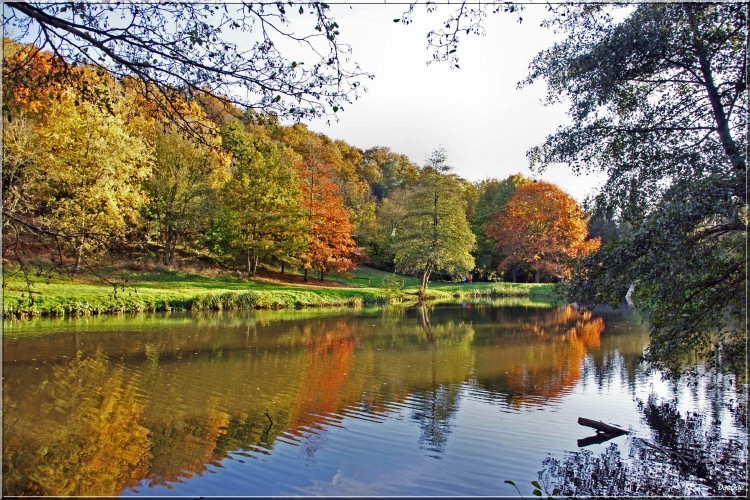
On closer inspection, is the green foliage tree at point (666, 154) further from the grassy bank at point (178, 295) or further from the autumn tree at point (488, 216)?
the autumn tree at point (488, 216)

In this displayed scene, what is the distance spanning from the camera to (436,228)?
3422cm

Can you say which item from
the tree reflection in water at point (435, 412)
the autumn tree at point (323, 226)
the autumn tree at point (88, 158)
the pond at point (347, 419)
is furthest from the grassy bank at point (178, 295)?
the tree reflection in water at point (435, 412)

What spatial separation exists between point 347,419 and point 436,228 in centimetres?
2627

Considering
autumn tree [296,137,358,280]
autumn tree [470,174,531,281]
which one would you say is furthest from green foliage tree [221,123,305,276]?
autumn tree [470,174,531,281]

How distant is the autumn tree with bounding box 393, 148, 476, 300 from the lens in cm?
3394

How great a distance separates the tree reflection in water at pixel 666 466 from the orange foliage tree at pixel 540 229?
39.7 m

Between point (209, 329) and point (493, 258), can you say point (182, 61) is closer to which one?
point (209, 329)

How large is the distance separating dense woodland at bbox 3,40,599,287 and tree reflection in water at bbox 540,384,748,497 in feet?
8.87

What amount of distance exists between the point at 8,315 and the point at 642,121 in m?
19.6

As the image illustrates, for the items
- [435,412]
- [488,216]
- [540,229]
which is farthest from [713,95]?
[488,216]

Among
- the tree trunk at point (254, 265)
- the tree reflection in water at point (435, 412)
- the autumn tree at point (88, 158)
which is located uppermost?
the autumn tree at point (88, 158)

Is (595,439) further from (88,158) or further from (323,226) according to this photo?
(323,226)

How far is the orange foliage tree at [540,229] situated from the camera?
153 ft

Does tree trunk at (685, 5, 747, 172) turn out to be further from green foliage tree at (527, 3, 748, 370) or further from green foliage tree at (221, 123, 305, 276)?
green foliage tree at (221, 123, 305, 276)
